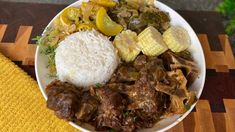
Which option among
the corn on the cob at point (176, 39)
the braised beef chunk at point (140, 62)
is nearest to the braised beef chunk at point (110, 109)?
the braised beef chunk at point (140, 62)

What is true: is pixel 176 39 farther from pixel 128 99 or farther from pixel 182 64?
pixel 128 99

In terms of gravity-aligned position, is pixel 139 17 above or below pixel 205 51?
above

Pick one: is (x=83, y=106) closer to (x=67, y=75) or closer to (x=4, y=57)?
(x=67, y=75)

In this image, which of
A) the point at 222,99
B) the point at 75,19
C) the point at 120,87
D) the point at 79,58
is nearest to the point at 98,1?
the point at 75,19

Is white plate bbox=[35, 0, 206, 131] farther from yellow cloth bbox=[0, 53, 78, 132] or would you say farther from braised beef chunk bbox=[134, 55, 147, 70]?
braised beef chunk bbox=[134, 55, 147, 70]

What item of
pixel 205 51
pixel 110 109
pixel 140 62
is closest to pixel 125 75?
pixel 140 62

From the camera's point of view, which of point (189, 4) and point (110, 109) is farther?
point (189, 4)

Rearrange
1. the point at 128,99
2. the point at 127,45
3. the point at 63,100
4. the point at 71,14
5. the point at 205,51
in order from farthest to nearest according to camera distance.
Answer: the point at 205,51
the point at 71,14
the point at 127,45
the point at 128,99
the point at 63,100

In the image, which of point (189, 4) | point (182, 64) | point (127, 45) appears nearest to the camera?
point (182, 64)
